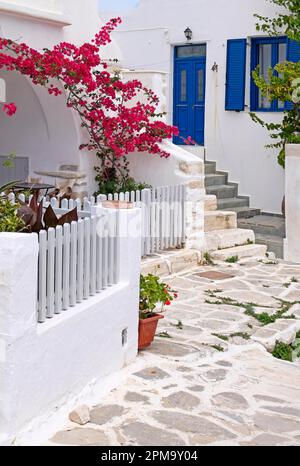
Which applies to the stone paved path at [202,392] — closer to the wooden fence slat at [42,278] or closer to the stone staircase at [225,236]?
the wooden fence slat at [42,278]

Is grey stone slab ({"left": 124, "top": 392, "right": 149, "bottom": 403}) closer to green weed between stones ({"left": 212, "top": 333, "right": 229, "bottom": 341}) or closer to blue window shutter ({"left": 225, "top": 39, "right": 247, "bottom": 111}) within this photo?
green weed between stones ({"left": 212, "top": 333, "right": 229, "bottom": 341})

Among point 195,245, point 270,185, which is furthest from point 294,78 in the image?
point 195,245

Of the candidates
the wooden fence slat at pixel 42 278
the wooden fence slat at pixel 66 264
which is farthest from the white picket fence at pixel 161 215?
the wooden fence slat at pixel 42 278

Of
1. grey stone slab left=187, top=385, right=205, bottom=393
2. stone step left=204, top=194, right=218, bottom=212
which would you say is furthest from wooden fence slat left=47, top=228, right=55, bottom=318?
stone step left=204, top=194, right=218, bottom=212

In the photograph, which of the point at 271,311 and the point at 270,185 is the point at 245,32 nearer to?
the point at 270,185

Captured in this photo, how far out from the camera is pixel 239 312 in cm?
800

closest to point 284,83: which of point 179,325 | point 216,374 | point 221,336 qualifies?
point 179,325

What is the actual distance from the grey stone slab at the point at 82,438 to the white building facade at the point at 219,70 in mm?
8872

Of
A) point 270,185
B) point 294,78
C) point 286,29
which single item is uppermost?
point 286,29

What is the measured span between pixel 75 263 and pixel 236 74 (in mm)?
8840

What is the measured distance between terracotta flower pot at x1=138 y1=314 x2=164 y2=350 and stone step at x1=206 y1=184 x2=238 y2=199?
6.44m

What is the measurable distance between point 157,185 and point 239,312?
3.71m

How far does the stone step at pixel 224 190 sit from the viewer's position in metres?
12.8

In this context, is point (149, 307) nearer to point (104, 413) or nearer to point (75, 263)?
point (75, 263)
